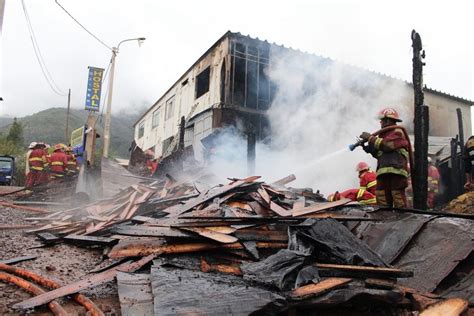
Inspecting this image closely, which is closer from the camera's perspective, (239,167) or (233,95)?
(239,167)

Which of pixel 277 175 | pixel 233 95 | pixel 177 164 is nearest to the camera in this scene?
pixel 177 164

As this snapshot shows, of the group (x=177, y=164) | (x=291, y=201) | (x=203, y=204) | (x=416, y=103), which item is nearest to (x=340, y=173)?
(x=177, y=164)

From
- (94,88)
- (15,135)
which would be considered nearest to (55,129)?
(15,135)

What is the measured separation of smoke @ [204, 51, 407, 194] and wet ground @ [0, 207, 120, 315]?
9.86 metres

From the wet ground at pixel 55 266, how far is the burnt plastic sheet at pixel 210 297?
40 cm

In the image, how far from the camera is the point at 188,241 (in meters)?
3.51

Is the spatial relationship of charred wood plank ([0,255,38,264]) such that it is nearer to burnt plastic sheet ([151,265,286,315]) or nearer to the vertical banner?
burnt plastic sheet ([151,265,286,315])

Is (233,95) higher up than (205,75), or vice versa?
(205,75)

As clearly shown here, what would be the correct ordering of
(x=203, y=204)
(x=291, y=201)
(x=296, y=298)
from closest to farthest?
(x=296, y=298) < (x=203, y=204) < (x=291, y=201)

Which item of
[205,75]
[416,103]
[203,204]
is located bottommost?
[203,204]

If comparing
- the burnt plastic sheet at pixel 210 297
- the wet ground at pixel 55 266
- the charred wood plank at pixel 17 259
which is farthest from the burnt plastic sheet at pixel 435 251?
the charred wood plank at pixel 17 259

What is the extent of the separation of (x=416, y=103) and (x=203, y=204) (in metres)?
4.10

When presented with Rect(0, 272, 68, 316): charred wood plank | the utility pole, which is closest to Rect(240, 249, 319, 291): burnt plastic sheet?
Rect(0, 272, 68, 316): charred wood plank

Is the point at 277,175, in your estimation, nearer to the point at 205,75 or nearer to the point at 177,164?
the point at 177,164
